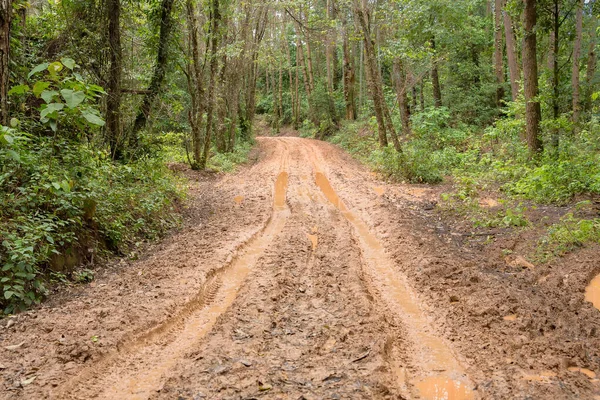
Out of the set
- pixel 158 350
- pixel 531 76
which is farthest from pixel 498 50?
pixel 158 350

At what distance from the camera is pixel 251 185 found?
13.9 meters

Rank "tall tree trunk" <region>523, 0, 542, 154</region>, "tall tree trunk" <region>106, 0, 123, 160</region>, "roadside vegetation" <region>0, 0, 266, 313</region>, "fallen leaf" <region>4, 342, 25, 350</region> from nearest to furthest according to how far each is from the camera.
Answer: "fallen leaf" <region>4, 342, 25, 350</region>, "roadside vegetation" <region>0, 0, 266, 313</region>, "tall tree trunk" <region>106, 0, 123, 160</region>, "tall tree trunk" <region>523, 0, 542, 154</region>

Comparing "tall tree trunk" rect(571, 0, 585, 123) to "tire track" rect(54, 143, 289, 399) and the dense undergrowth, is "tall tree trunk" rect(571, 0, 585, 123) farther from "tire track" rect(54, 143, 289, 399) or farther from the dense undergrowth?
"tire track" rect(54, 143, 289, 399)

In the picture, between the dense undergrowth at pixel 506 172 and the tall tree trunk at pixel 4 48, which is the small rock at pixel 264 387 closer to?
the dense undergrowth at pixel 506 172

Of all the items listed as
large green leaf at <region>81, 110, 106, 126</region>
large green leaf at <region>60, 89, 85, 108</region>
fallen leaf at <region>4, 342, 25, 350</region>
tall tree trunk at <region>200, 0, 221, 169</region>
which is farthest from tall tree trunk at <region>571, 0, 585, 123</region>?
fallen leaf at <region>4, 342, 25, 350</region>

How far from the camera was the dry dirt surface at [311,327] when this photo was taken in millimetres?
3443

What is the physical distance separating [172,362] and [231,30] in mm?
21248

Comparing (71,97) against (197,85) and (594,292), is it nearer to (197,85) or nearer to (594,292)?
(594,292)

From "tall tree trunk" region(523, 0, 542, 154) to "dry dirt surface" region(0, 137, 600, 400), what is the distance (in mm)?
5602

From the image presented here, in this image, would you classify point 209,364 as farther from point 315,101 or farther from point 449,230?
point 315,101

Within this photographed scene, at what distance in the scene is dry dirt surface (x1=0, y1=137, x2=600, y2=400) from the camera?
11.3 feet

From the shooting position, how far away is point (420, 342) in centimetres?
426

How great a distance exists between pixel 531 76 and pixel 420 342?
9.32m

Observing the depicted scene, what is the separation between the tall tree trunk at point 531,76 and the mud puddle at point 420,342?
6.46 meters
